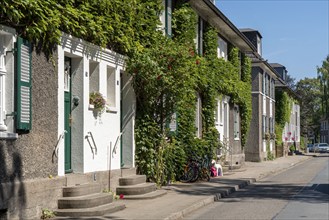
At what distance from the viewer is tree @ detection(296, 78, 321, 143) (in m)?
107

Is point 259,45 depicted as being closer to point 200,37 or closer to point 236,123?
point 236,123

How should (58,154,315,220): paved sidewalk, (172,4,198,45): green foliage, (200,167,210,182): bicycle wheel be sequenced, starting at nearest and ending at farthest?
(58,154,315,220): paved sidewalk < (172,4,198,45): green foliage < (200,167,210,182): bicycle wheel

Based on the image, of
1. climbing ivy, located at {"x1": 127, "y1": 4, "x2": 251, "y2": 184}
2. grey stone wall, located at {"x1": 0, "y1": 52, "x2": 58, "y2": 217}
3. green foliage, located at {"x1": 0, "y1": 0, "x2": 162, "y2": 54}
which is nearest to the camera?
grey stone wall, located at {"x1": 0, "y1": 52, "x2": 58, "y2": 217}

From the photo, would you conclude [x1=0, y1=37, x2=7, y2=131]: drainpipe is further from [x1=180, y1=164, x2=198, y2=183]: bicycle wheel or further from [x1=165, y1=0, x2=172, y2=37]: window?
[x1=180, y1=164, x2=198, y2=183]: bicycle wheel

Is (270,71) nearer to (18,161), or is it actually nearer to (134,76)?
(134,76)

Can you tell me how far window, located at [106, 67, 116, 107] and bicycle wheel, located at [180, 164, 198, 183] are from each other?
18.3 feet

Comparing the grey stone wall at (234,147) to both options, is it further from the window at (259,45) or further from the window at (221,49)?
the window at (259,45)

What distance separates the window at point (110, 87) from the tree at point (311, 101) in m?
92.4

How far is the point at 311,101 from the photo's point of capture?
361ft

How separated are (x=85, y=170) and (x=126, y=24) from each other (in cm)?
417

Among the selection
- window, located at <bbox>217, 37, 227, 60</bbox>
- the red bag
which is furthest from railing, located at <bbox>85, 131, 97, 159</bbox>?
window, located at <bbox>217, 37, 227, 60</bbox>

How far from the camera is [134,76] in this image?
16.4 meters

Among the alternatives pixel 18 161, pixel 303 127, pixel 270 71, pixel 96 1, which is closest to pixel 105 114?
pixel 96 1

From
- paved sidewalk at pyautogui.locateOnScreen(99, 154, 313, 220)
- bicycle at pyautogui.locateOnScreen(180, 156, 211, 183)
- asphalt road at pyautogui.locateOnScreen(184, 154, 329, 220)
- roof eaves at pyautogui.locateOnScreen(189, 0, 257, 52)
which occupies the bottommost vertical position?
asphalt road at pyautogui.locateOnScreen(184, 154, 329, 220)
